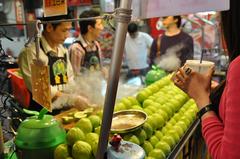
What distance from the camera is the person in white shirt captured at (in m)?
5.51

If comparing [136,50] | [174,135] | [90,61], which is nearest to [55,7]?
[174,135]

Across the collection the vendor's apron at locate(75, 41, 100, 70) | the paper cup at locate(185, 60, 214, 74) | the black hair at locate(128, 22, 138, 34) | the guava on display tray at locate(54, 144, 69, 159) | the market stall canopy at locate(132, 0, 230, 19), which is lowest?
the guava on display tray at locate(54, 144, 69, 159)

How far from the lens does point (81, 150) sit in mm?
1187

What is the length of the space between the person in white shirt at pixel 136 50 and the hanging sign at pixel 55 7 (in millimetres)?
4168

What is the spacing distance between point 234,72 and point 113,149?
0.53 meters

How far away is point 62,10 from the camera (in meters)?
1.21

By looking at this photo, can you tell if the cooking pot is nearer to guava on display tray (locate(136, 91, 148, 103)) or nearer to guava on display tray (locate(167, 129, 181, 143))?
guava on display tray (locate(167, 129, 181, 143))

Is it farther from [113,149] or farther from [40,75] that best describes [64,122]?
[113,149]

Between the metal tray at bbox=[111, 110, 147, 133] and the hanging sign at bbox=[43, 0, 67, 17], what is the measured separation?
638 mm

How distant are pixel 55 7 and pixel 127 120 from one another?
74 centimetres

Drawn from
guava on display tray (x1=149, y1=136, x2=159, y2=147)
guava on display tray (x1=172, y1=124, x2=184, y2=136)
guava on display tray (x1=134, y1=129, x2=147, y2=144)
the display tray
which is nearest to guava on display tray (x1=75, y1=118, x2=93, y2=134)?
guava on display tray (x1=134, y1=129, x2=147, y2=144)

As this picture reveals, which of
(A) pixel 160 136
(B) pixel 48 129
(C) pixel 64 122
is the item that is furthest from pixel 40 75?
(A) pixel 160 136

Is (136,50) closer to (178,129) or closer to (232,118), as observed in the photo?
(178,129)

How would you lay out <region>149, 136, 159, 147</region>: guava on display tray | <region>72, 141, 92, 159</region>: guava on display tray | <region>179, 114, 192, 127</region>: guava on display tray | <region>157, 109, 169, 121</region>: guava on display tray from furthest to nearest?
<region>179, 114, 192, 127</region>: guava on display tray → <region>157, 109, 169, 121</region>: guava on display tray → <region>149, 136, 159, 147</region>: guava on display tray → <region>72, 141, 92, 159</region>: guava on display tray
